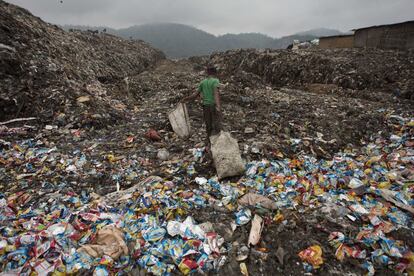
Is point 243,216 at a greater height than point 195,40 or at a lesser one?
lesser

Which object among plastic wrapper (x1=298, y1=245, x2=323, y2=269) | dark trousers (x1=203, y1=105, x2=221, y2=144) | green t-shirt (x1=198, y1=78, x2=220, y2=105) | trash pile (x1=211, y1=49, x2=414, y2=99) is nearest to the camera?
plastic wrapper (x1=298, y1=245, x2=323, y2=269)

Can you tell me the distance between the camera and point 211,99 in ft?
12.5

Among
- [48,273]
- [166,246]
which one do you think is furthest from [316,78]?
[48,273]

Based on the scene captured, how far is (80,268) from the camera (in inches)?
80.9

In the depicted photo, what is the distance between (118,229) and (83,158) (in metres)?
2.22

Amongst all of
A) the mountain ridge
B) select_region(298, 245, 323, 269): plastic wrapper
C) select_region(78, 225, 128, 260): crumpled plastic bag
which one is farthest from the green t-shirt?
the mountain ridge

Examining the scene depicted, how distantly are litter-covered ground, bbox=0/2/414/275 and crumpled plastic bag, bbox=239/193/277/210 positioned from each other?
1cm

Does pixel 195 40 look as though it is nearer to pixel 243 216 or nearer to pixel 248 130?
pixel 248 130

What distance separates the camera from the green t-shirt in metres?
3.69

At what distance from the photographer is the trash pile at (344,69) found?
8688mm

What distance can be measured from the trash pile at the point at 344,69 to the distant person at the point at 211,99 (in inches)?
285

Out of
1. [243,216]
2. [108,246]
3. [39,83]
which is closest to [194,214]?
[243,216]

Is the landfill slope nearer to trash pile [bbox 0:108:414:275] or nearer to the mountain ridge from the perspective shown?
trash pile [bbox 0:108:414:275]

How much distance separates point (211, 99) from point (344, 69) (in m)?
9.18
